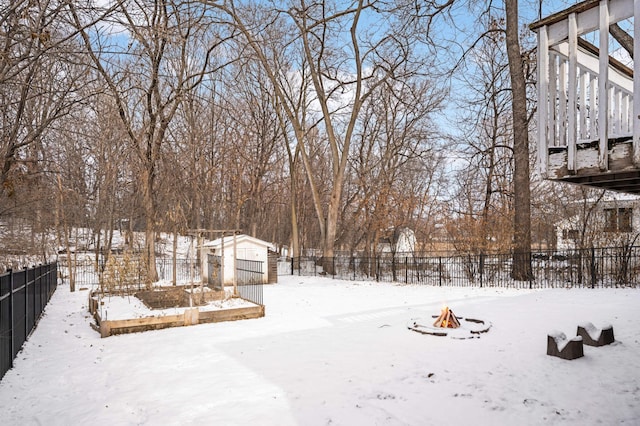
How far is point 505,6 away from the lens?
17016 mm

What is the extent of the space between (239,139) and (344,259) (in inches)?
495

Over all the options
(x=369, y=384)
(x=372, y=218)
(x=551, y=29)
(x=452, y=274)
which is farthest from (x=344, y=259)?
(x=551, y=29)

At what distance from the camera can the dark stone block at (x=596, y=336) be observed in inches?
269

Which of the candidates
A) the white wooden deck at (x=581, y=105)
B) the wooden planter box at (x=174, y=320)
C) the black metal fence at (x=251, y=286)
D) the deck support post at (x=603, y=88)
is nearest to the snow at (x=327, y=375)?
the wooden planter box at (x=174, y=320)

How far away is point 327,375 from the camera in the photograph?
5957mm

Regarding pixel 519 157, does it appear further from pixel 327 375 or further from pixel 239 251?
pixel 327 375

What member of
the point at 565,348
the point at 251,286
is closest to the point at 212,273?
the point at 251,286

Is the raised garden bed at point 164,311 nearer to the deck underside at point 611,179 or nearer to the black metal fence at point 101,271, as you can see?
the black metal fence at point 101,271

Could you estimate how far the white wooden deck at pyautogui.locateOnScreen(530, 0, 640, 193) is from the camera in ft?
11.4

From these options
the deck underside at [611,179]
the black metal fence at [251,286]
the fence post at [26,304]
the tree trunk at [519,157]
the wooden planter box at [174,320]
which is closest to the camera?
the deck underside at [611,179]

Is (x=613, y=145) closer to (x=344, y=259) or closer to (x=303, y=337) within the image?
(x=303, y=337)

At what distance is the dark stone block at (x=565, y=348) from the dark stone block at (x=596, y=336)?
73cm

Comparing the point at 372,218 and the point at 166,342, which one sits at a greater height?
the point at 372,218

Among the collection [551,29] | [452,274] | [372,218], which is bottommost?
[452,274]
